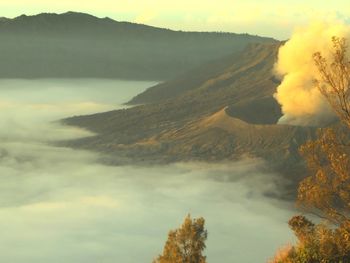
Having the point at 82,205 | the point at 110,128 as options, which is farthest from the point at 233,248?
the point at 110,128

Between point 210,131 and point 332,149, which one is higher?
point 210,131

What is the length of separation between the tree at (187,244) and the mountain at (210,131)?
314ft

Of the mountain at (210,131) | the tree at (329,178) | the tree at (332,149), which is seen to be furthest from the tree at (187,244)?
the mountain at (210,131)

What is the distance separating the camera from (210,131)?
151 meters

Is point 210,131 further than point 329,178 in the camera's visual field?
Yes

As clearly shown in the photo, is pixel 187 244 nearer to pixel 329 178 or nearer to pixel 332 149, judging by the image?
pixel 329 178

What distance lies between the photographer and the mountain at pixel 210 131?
137 meters

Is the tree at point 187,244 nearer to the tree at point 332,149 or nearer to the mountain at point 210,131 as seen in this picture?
the tree at point 332,149

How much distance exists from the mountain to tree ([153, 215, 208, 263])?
95.6m

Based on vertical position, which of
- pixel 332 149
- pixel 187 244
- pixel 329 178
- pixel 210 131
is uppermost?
pixel 210 131

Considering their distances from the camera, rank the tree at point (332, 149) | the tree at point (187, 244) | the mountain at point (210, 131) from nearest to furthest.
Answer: the tree at point (332, 149) → the tree at point (187, 244) → the mountain at point (210, 131)

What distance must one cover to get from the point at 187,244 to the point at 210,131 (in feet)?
401

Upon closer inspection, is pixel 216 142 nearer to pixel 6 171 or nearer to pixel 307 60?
pixel 307 60

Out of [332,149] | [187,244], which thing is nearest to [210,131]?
[187,244]
